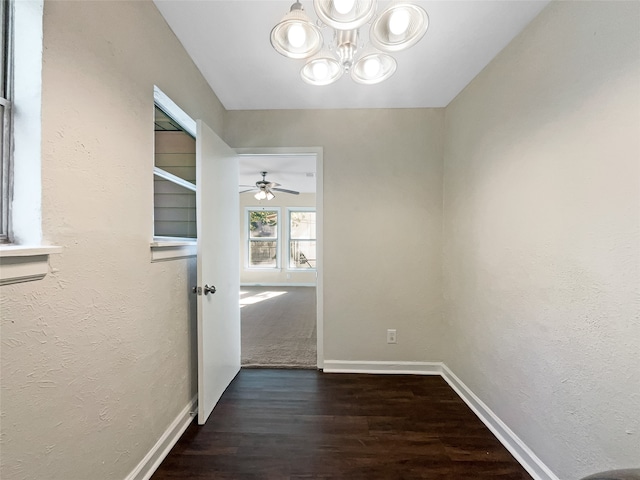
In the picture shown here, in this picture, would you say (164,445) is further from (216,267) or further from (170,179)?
(170,179)

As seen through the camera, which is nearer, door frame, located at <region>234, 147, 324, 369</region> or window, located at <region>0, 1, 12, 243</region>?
window, located at <region>0, 1, 12, 243</region>

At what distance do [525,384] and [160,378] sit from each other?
2.01 meters

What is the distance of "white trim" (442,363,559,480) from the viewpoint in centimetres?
129

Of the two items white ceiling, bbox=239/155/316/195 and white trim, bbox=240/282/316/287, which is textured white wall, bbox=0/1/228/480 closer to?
white ceiling, bbox=239/155/316/195

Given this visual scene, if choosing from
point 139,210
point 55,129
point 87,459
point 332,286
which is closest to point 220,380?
point 87,459

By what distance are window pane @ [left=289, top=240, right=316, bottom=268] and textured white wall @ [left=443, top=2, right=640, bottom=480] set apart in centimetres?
519

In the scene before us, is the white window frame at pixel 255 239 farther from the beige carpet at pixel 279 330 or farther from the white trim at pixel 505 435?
the white trim at pixel 505 435

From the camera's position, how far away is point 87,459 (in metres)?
0.96

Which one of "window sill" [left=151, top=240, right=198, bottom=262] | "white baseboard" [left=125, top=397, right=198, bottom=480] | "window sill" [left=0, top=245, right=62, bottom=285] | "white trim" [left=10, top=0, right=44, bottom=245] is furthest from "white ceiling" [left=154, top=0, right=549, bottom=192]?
"white baseboard" [left=125, top=397, right=198, bottom=480]

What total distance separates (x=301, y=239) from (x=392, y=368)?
15.9ft

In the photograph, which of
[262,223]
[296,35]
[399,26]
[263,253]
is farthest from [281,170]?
[399,26]

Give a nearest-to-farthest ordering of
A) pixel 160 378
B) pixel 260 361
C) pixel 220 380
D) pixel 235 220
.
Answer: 1. pixel 160 378
2. pixel 220 380
3. pixel 235 220
4. pixel 260 361

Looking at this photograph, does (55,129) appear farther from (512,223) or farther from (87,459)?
(512,223)

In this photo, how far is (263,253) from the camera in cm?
683
